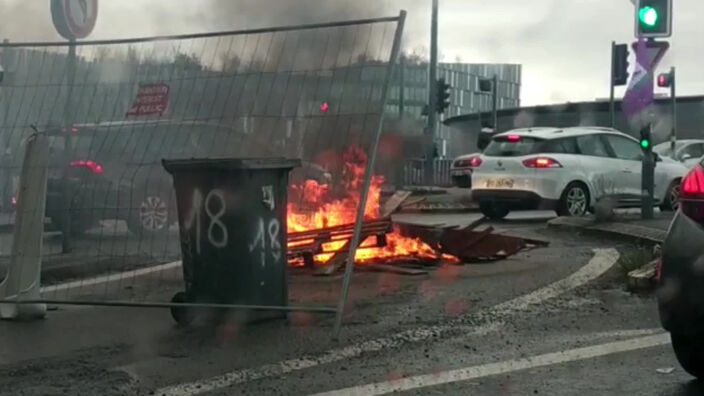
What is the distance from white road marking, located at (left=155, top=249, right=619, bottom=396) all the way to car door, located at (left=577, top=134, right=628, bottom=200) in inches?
237

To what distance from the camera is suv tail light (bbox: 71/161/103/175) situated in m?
6.89

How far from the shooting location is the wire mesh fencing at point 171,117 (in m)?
6.12

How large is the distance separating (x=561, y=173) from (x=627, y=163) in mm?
1357

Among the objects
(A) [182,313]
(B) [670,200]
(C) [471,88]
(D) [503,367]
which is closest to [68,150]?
(A) [182,313]

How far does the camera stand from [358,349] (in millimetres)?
5402

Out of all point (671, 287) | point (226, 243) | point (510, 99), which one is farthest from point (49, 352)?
point (510, 99)

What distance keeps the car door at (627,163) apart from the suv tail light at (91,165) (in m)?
8.99

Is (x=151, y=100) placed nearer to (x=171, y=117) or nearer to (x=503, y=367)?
(x=171, y=117)

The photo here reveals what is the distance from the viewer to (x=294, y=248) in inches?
318

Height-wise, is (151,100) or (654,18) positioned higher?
(654,18)

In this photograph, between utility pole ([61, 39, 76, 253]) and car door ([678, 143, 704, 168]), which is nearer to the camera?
utility pole ([61, 39, 76, 253])

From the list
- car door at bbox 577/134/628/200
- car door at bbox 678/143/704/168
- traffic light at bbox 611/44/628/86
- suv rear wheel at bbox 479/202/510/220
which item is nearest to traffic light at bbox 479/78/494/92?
car door at bbox 678/143/704/168

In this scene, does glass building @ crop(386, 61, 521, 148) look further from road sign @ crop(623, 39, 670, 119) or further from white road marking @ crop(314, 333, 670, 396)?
white road marking @ crop(314, 333, 670, 396)

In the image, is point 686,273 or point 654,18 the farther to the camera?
point 654,18
